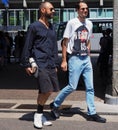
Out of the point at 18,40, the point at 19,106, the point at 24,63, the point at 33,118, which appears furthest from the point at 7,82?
the point at 18,40

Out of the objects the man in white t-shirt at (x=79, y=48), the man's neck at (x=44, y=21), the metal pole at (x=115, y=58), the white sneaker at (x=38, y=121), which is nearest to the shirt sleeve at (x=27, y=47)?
the man's neck at (x=44, y=21)

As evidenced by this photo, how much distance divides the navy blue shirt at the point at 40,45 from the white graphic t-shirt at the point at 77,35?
1.98ft

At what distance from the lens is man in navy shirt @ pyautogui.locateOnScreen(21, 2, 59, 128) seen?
778 centimetres

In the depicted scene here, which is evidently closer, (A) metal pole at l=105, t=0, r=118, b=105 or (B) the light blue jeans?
(B) the light blue jeans

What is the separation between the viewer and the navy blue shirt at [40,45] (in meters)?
7.81

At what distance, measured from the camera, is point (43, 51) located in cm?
784

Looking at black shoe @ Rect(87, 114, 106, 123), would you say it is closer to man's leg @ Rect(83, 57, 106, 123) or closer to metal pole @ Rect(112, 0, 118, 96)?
man's leg @ Rect(83, 57, 106, 123)

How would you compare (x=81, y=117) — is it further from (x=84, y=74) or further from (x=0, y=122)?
(x=0, y=122)

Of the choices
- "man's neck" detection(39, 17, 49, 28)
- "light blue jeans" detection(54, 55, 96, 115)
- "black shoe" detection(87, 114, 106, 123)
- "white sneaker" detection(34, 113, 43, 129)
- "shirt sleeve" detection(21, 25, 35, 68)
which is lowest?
"black shoe" detection(87, 114, 106, 123)

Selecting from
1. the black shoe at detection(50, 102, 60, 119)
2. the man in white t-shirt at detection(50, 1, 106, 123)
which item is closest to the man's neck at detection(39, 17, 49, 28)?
the man in white t-shirt at detection(50, 1, 106, 123)

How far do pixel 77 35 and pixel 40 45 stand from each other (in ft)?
2.85

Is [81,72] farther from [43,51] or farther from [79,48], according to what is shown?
[43,51]

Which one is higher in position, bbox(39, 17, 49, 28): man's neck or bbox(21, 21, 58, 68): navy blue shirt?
bbox(39, 17, 49, 28): man's neck

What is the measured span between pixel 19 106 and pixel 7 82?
17.6 ft
